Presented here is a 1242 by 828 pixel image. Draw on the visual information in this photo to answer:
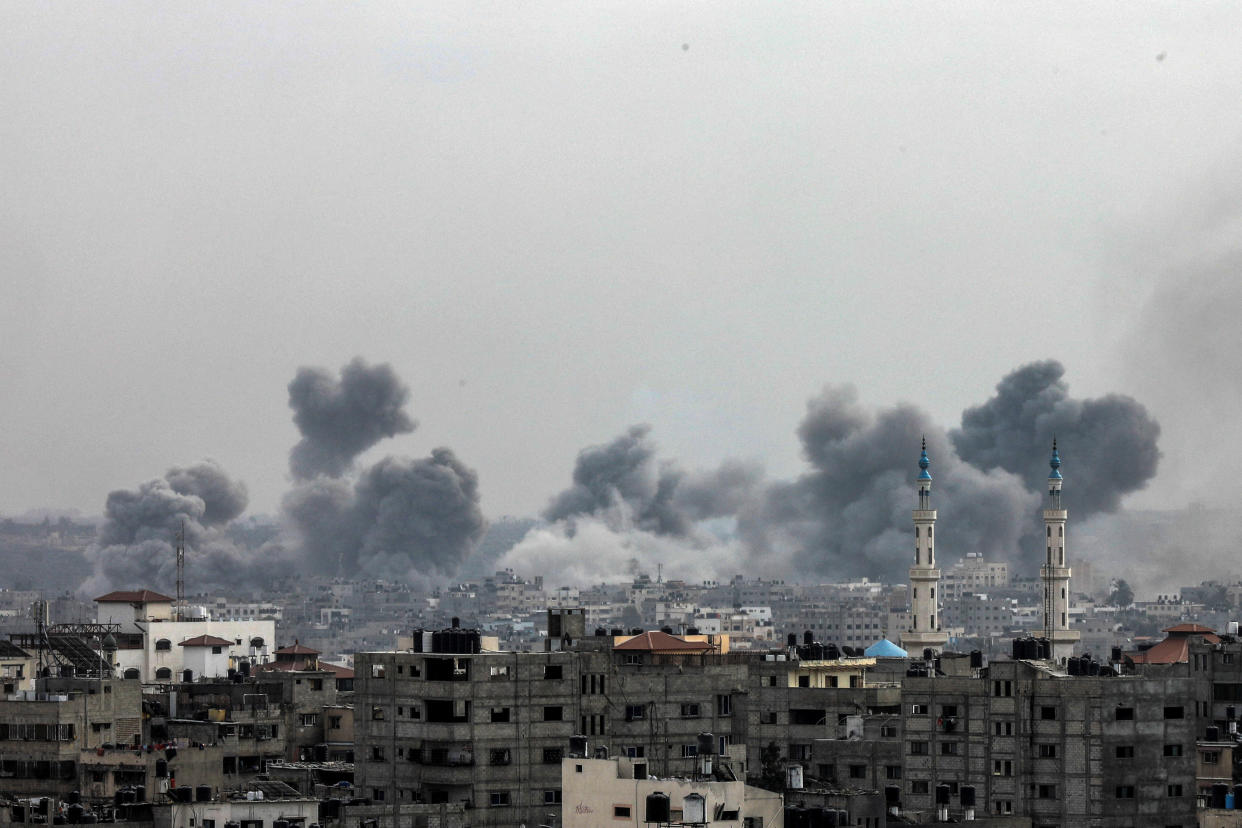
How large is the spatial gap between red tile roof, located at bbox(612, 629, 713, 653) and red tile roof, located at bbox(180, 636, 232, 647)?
28.0 meters

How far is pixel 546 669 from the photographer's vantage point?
58.6m

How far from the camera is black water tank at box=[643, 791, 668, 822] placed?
4784cm

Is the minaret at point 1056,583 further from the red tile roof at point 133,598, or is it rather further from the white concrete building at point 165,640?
the red tile roof at point 133,598

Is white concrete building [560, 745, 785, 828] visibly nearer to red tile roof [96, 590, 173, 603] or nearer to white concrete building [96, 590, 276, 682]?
white concrete building [96, 590, 276, 682]

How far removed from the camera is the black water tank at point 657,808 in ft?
157

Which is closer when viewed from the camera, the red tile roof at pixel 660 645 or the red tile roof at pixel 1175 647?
the red tile roof at pixel 660 645

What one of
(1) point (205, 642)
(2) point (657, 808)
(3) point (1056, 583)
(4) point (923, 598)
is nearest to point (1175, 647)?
(1) point (205, 642)

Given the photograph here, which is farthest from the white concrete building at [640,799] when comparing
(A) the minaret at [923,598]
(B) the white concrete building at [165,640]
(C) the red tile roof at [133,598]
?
(A) the minaret at [923,598]

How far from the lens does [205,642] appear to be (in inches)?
4146

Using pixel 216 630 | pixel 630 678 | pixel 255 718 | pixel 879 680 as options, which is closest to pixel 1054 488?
pixel 216 630

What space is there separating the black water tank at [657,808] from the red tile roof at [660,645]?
27317mm

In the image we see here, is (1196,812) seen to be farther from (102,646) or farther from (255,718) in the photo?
(102,646)

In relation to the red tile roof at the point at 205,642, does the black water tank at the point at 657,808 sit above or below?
below

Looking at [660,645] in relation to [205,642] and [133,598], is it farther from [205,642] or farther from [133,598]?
[133,598]
